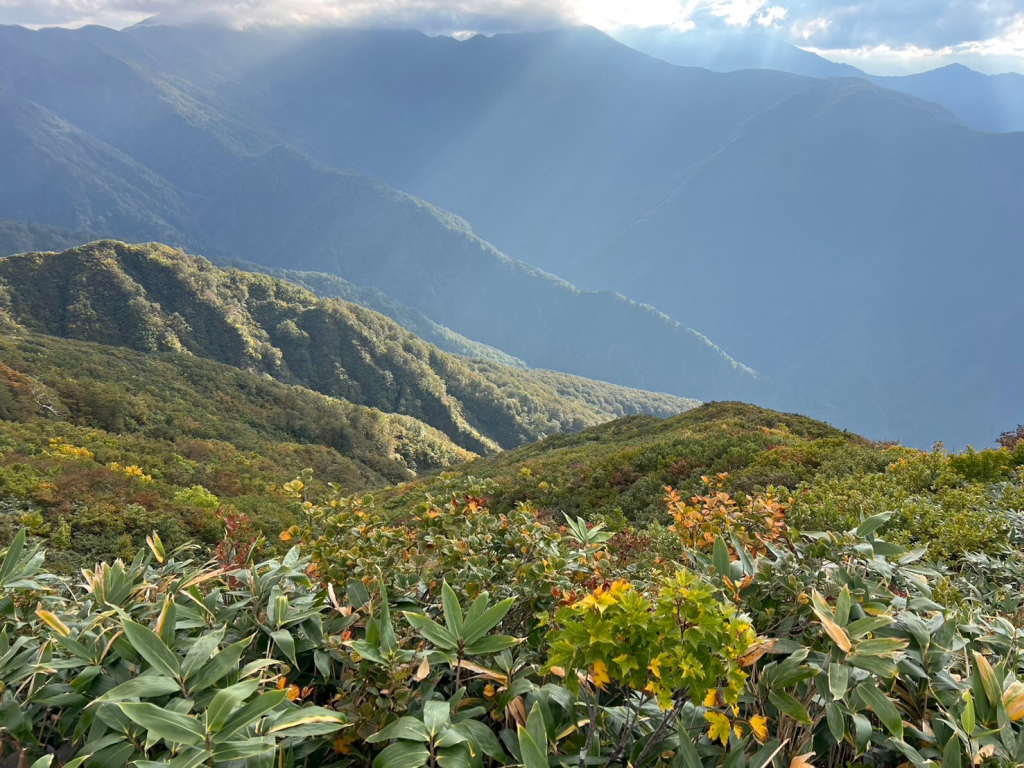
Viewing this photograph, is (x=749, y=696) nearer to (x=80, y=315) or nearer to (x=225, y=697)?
(x=225, y=697)

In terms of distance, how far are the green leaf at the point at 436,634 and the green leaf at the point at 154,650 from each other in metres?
0.72

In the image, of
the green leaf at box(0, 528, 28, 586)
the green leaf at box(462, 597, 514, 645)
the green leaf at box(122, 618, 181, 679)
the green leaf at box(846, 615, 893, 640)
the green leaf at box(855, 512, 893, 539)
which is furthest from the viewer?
the green leaf at box(855, 512, 893, 539)

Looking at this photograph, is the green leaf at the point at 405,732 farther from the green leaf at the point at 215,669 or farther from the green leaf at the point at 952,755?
the green leaf at the point at 952,755

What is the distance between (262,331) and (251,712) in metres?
102

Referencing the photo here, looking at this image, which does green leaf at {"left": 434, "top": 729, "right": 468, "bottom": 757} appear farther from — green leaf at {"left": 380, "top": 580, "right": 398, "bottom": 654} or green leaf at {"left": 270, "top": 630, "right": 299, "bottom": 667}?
green leaf at {"left": 270, "top": 630, "right": 299, "bottom": 667}

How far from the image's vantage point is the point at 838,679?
176cm

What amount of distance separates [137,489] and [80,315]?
73681 millimetres

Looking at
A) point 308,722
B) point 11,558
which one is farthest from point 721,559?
point 11,558

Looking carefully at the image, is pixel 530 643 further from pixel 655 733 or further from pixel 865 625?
pixel 865 625

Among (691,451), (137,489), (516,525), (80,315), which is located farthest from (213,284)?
(516,525)

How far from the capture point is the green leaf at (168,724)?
1380mm

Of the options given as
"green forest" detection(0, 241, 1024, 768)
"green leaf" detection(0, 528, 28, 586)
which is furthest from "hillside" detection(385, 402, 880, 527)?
"green leaf" detection(0, 528, 28, 586)

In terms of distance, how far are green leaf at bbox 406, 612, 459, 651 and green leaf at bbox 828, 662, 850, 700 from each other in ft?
3.93

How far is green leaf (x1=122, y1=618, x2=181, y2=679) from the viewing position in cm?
170
